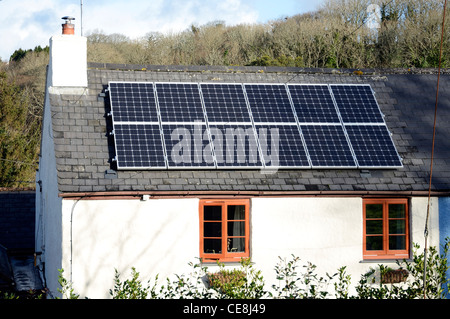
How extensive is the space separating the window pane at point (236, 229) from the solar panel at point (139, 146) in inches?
83.5

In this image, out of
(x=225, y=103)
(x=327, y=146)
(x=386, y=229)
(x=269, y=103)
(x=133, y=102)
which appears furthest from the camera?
(x=269, y=103)

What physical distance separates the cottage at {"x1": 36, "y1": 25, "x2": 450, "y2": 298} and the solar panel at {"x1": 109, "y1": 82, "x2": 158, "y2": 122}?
0.04m

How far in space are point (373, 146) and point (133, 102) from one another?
628cm

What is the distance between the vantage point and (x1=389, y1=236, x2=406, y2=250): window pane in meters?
15.0

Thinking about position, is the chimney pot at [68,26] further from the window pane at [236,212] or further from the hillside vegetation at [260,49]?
the hillside vegetation at [260,49]

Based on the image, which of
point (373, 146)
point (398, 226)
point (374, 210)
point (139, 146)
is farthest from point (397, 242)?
point (139, 146)

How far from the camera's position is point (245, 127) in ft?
50.6

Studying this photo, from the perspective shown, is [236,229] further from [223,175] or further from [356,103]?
[356,103]

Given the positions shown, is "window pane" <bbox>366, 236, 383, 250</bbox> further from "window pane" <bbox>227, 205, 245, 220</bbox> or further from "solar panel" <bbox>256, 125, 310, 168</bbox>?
"window pane" <bbox>227, 205, 245, 220</bbox>

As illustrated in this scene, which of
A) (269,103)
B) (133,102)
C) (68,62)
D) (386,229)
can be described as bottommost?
(386,229)

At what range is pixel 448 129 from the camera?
55.4 feet

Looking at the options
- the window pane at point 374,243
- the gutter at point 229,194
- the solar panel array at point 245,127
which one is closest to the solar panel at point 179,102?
the solar panel array at point 245,127

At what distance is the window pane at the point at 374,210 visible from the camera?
1488 cm
